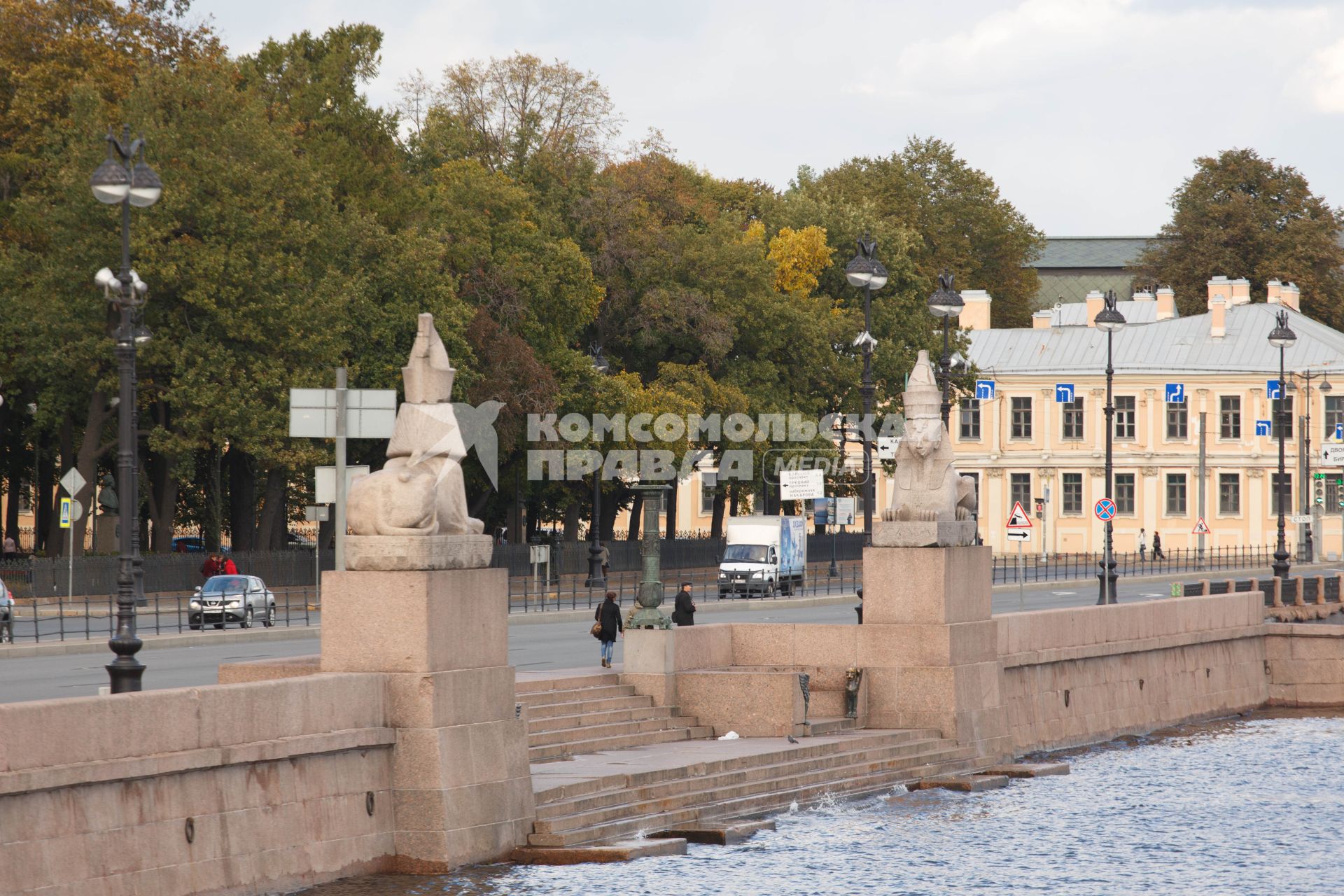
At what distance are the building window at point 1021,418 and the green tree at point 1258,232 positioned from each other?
41.4 feet

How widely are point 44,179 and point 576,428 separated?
57.1ft

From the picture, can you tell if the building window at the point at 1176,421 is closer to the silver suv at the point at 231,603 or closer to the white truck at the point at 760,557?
the white truck at the point at 760,557

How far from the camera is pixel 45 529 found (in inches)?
2660

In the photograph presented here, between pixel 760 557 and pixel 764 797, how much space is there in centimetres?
3938

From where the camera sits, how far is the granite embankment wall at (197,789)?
14156 mm

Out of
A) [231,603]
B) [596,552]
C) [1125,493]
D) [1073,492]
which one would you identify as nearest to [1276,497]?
[1125,493]

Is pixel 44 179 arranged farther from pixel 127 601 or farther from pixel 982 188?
pixel 982 188

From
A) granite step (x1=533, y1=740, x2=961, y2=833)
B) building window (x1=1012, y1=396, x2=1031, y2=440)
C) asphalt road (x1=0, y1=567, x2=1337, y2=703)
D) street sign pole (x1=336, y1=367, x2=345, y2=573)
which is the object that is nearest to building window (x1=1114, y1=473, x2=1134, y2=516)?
building window (x1=1012, y1=396, x2=1031, y2=440)

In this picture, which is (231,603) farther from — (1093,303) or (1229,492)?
(1093,303)

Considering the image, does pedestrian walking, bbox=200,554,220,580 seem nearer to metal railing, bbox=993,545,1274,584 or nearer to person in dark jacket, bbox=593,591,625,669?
person in dark jacket, bbox=593,591,625,669

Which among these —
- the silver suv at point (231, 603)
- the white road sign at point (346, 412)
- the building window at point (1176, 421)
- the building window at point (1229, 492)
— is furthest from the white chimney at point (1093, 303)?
the white road sign at point (346, 412)

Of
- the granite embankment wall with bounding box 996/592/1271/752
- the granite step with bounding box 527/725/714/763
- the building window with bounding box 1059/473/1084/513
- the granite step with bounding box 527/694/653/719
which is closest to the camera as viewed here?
the granite step with bounding box 527/725/714/763

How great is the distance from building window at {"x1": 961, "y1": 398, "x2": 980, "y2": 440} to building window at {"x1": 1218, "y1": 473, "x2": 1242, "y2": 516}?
10921 mm

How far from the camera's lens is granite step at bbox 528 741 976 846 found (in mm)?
19578
